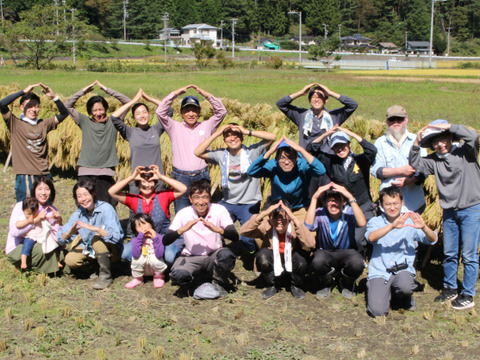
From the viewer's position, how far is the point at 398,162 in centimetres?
573

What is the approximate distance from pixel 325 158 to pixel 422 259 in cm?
175

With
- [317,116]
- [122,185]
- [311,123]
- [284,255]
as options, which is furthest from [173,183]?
[317,116]

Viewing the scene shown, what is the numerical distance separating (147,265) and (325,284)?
6.13 feet

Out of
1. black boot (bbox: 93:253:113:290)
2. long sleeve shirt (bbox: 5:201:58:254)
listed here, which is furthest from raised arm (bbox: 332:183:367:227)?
long sleeve shirt (bbox: 5:201:58:254)

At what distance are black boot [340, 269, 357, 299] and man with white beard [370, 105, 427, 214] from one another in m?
0.91

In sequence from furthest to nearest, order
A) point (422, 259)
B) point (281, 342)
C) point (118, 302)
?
1. point (422, 259)
2. point (118, 302)
3. point (281, 342)

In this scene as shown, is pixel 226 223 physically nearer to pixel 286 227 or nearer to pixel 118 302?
pixel 286 227

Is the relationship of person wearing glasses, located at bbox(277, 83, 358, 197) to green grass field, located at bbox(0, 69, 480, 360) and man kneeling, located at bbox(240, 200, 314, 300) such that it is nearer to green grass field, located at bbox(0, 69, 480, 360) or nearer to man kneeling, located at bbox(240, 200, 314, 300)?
man kneeling, located at bbox(240, 200, 314, 300)

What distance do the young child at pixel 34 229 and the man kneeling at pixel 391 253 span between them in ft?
11.1

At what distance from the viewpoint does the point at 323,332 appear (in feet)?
16.3

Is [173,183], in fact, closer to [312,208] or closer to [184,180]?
[184,180]

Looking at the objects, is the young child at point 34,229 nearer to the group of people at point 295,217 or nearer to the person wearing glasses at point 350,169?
the group of people at point 295,217

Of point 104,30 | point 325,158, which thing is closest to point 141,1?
point 104,30

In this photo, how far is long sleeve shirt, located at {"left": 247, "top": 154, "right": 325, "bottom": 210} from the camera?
6.07 metres
